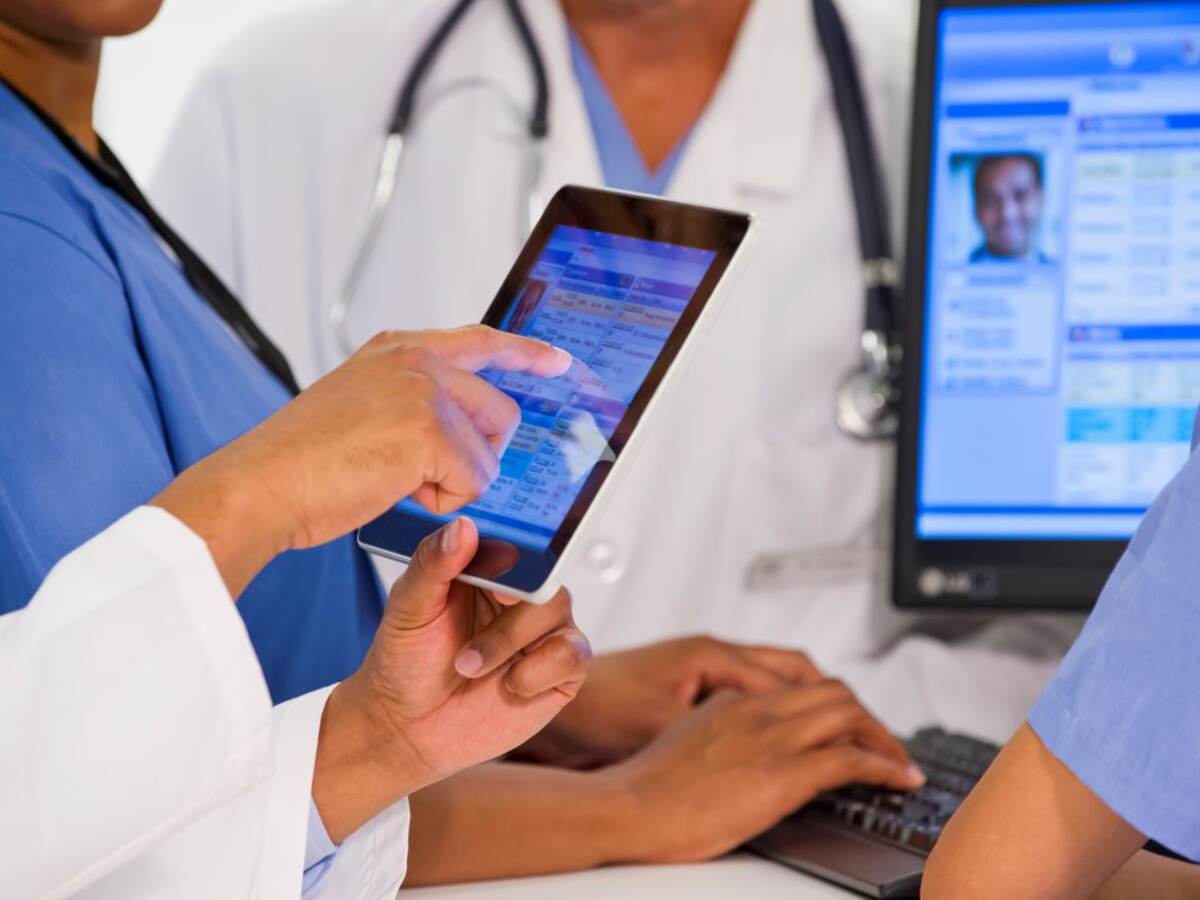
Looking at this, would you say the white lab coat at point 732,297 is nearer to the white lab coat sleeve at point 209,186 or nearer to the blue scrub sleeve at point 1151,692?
the white lab coat sleeve at point 209,186

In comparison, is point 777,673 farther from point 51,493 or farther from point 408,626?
point 51,493

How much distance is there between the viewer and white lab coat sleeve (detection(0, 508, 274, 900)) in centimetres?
52

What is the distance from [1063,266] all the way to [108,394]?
636 millimetres

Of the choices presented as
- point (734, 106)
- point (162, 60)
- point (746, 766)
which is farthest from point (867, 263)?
point (162, 60)

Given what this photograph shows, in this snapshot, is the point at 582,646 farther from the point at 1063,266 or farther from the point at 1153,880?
the point at 1063,266

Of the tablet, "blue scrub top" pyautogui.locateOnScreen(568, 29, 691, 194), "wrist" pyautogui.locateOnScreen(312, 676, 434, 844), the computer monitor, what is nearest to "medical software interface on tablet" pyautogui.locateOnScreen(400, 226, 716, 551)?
the tablet

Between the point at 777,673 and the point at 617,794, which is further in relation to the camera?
the point at 777,673

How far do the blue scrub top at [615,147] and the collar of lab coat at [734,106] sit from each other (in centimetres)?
2

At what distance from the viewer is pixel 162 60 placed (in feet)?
6.47

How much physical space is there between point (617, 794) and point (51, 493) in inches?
13.0

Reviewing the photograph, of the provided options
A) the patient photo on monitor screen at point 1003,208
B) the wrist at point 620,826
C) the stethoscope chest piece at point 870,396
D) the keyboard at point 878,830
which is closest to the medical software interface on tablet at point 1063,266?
the patient photo on monitor screen at point 1003,208

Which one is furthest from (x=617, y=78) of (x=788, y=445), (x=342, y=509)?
(x=342, y=509)

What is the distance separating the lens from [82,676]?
53 cm

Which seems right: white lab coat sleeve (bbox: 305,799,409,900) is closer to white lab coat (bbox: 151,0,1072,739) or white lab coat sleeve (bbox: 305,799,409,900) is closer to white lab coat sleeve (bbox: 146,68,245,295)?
white lab coat (bbox: 151,0,1072,739)
